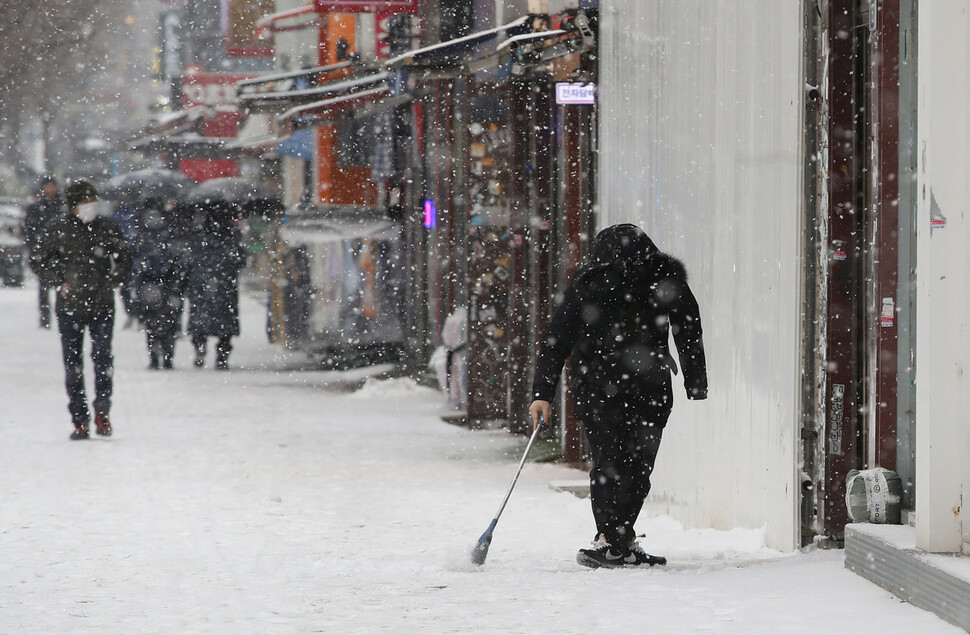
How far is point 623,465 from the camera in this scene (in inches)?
264

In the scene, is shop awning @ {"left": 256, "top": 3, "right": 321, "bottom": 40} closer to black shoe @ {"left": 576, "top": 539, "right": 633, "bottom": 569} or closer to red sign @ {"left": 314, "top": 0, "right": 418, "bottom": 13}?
red sign @ {"left": 314, "top": 0, "right": 418, "bottom": 13}

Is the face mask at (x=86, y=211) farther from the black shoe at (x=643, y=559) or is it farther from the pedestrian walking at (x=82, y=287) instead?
the black shoe at (x=643, y=559)

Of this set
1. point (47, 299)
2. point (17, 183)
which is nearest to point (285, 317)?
point (47, 299)

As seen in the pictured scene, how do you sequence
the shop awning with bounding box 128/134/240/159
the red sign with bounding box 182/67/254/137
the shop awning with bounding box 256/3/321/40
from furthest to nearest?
the shop awning with bounding box 128/134/240/159 < the red sign with bounding box 182/67/254/137 < the shop awning with bounding box 256/3/321/40

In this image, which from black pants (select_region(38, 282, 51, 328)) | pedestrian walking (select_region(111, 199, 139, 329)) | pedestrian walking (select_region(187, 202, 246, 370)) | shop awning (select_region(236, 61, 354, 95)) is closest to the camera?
pedestrian walking (select_region(187, 202, 246, 370))

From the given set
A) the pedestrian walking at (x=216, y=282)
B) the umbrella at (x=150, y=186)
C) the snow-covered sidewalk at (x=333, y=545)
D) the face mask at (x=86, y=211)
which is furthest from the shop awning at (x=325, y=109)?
the face mask at (x=86, y=211)

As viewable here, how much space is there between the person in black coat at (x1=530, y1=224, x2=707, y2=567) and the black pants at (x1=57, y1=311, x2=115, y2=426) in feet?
18.6

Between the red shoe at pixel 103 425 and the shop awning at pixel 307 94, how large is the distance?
592cm

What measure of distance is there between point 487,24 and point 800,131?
29.4 feet

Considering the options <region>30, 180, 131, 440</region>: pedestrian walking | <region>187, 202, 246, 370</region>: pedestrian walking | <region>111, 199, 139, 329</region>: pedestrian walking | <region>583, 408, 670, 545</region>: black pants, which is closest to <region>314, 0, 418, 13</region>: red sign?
<region>30, 180, 131, 440</region>: pedestrian walking

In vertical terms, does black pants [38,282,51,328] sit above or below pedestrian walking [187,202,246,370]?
below

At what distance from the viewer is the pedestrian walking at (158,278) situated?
18.0 m

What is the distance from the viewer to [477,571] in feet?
21.4

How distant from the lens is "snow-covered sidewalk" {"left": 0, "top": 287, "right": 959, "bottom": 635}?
18.0ft
